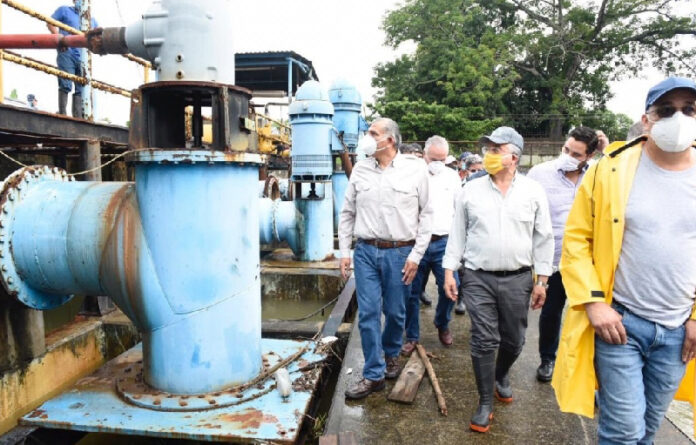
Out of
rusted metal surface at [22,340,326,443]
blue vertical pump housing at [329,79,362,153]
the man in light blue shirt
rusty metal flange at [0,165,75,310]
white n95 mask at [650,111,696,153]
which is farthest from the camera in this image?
blue vertical pump housing at [329,79,362,153]

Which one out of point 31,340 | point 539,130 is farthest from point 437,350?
point 539,130

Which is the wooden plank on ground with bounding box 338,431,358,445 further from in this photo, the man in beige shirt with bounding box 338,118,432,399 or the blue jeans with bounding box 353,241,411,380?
the blue jeans with bounding box 353,241,411,380

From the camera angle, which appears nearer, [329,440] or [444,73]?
[329,440]

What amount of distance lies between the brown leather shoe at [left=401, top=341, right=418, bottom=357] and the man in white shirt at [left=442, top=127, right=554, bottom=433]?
3.53 feet

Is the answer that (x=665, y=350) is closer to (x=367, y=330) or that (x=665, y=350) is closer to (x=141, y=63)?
(x=367, y=330)

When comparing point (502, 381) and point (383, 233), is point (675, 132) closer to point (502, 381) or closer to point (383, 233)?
point (383, 233)

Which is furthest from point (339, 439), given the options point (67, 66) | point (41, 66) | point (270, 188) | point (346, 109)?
point (346, 109)

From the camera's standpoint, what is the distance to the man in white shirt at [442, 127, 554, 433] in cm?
300

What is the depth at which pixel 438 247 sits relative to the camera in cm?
455

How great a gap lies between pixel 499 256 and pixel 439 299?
5.16ft

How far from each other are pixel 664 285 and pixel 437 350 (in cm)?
244

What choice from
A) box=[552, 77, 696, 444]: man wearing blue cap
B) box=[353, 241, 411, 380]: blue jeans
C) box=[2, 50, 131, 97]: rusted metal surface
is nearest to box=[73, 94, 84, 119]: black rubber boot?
box=[2, 50, 131, 97]: rusted metal surface

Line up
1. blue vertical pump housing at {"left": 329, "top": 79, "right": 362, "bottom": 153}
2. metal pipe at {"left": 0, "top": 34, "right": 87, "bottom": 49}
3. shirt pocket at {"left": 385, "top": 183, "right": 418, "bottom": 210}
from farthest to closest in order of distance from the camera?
1. blue vertical pump housing at {"left": 329, "top": 79, "right": 362, "bottom": 153}
2. metal pipe at {"left": 0, "top": 34, "right": 87, "bottom": 49}
3. shirt pocket at {"left": 385, "top": 183, "right": 418, "bottom": 210}

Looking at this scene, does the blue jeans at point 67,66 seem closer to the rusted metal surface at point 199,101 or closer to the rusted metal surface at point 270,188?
the rusted metal surface at point 270,188
